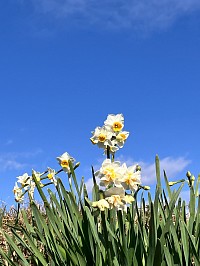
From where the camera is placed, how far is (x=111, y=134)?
2822 millimetres

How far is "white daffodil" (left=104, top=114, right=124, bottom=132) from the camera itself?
2.83 metres

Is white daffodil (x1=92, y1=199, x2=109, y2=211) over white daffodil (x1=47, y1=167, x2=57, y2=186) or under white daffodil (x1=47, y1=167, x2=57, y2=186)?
under

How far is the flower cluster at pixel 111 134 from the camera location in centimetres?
279

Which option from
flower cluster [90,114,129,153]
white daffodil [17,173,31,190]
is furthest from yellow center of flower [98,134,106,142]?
white daffodil [17,173,31,190]

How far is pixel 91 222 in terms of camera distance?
2576 mm

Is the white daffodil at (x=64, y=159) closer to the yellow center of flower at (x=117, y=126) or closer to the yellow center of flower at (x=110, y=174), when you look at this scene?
the yellow center of flower at (x=117, y=126)

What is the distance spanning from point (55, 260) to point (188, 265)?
0.81m

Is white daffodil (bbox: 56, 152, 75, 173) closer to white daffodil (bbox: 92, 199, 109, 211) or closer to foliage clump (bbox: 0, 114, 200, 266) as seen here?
foliage clump (bbox: 0, 114, 200, 266)

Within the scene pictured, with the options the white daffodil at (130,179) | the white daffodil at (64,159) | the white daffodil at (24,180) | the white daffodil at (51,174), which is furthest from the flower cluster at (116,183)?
the white daffodil at (24,180)

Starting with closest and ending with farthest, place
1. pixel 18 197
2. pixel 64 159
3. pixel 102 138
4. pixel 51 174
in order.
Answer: pixel 102 138 → pixel 64 159 → pixel 51 174 → pixel 18 197

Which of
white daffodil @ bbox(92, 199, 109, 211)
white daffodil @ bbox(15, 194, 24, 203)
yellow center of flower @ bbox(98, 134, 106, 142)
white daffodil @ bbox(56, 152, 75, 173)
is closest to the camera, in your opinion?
white daffodil @ bbox(92, 199, 109, 211)

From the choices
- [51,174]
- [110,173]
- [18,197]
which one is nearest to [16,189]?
[18,197]

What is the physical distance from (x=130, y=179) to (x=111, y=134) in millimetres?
463

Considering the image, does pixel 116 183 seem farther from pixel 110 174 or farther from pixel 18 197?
pixel 18 197
